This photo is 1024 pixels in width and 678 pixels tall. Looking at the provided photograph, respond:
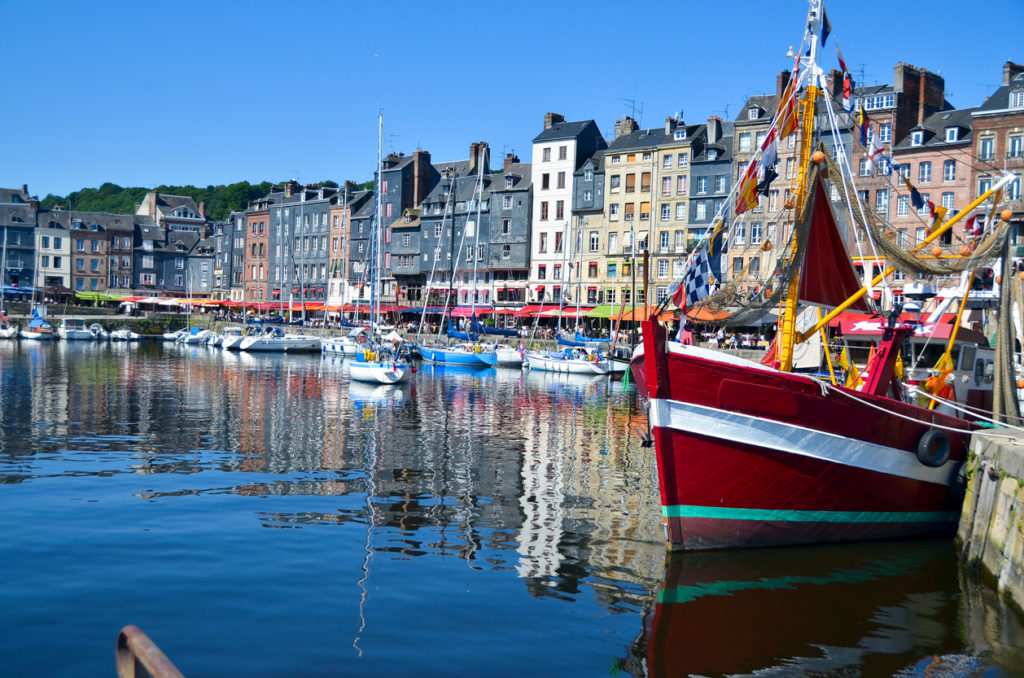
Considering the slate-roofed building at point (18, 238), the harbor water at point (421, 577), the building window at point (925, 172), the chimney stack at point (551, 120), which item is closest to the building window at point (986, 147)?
the building window at point (925, 172)

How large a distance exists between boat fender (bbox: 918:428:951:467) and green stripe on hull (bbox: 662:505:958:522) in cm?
105

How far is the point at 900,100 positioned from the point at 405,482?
60.1 meters

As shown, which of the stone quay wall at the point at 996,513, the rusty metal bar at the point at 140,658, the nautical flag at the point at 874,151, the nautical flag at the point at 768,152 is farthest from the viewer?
the nautical flag at the point at 874,151

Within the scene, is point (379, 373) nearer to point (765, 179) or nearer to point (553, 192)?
point (765, 179)

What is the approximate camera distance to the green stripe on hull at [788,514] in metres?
14.9

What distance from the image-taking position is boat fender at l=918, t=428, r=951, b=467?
15938mm

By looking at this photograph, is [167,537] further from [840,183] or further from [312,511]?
[840,183]

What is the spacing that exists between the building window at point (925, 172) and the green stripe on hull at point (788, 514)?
5471cm

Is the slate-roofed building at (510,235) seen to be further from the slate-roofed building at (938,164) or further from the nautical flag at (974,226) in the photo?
the nautical flag at (974,226)

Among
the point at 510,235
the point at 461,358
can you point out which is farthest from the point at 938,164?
the point at 510,235

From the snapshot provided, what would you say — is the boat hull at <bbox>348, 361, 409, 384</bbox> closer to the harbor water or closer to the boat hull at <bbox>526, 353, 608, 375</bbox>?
the boat hull at <bbox>526, 353, 608, 375</bbox>

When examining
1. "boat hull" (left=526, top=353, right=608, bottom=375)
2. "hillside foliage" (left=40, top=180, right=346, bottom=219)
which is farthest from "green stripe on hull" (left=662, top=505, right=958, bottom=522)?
"hillside foliage" (left=40, top=180, right=346, bottom=219)

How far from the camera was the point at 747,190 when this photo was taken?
1673cm

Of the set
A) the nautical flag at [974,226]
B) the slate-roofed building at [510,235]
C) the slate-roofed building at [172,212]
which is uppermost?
the slate-roofed building at [172,212]
